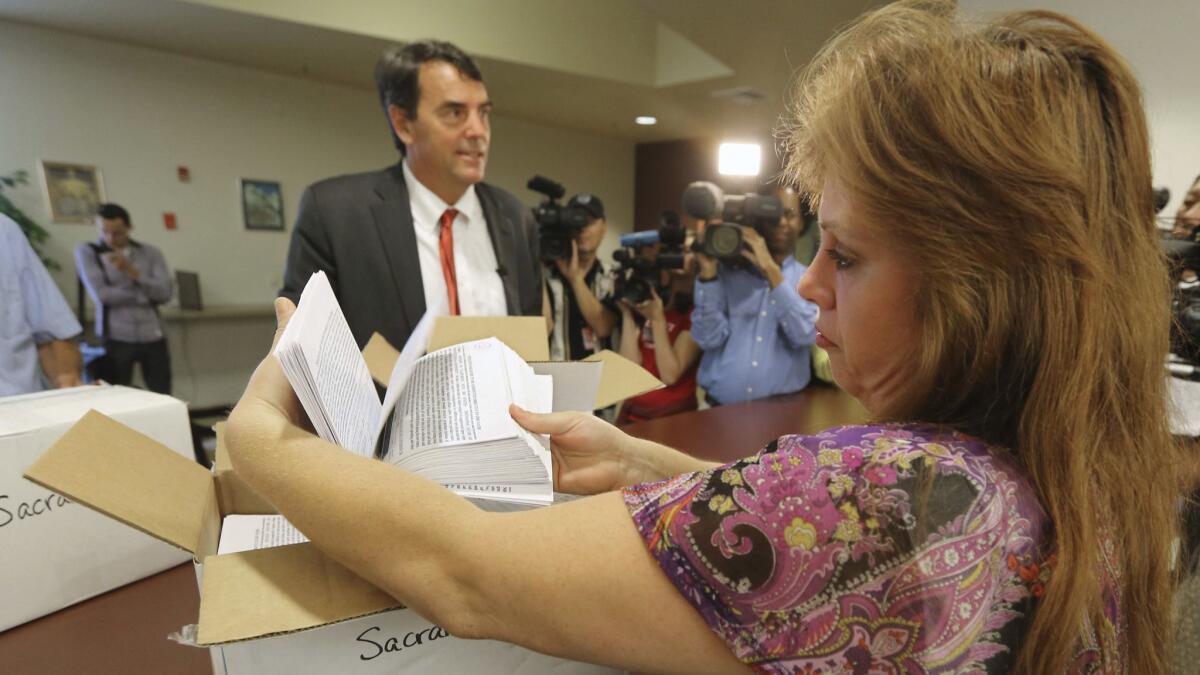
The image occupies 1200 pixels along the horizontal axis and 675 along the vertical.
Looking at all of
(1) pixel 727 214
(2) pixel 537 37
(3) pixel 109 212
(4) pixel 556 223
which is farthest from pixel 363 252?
(2) pixel 537 37

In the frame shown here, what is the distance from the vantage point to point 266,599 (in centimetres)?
40

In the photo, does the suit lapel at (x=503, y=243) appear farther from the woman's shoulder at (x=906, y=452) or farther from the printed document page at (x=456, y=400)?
the woman's shoulder at (x=906, y=452)

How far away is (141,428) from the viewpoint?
74 centimetres

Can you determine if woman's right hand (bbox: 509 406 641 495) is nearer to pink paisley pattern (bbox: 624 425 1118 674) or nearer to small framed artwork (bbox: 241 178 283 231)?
pink paisley pattern (bbox: 624 425 1118 674)

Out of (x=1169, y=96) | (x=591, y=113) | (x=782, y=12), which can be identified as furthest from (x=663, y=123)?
(x=1169, y=96)

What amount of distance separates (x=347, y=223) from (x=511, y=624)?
1264 mm

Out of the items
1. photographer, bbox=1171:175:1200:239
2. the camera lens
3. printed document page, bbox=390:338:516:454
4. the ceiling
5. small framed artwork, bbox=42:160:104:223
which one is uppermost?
the ceiling

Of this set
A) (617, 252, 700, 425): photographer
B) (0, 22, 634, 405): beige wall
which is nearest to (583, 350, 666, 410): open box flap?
(617, 252, 700, 425): photographer

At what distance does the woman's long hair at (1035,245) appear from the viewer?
40 cm

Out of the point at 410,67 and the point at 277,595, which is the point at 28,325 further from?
the point at 277,595

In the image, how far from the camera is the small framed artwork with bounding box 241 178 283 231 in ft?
15.7

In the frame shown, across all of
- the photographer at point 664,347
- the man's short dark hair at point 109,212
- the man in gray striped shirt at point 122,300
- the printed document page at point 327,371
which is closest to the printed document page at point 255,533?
the printed document page at point 327,371

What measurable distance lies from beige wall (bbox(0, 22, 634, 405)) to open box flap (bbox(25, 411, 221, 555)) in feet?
15.8

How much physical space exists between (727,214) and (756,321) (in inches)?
14.5
